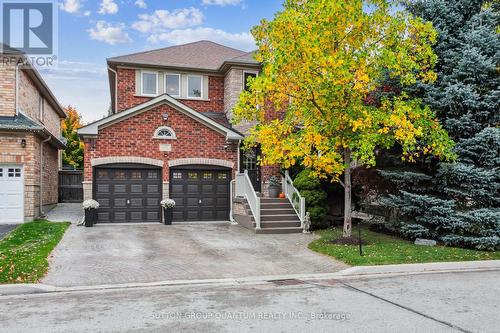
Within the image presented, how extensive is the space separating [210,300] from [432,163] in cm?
987

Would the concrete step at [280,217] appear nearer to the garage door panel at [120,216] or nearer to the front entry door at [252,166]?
the front entry door at [252,166]

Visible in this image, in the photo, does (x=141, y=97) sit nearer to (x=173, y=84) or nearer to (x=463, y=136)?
(x=173, y=84)

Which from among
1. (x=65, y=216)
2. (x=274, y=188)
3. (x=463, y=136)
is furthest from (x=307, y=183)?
(x=65, y=216)

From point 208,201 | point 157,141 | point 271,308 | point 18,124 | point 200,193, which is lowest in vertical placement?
point 271,308

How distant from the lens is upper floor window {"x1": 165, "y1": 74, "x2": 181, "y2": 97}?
21.0m

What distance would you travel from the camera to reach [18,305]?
7082 millimetres

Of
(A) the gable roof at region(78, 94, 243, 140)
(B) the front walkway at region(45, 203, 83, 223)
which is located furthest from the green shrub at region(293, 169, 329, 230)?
(B) the front walkway at region(45, 203, 83, 223)

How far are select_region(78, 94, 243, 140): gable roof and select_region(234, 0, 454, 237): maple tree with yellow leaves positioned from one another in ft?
17.7

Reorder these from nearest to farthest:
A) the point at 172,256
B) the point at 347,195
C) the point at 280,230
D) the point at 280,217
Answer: the point at 172,256 → the point at 347,195 → the point at 280,230 → the point at 280,217

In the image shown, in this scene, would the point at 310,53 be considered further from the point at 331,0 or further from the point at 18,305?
the point at 18,305

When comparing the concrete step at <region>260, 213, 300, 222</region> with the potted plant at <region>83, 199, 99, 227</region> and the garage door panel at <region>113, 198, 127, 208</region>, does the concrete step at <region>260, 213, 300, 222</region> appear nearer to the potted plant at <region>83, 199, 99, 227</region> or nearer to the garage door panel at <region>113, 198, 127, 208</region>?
the garage door panel at <region>113, 198, 127, 208</region>

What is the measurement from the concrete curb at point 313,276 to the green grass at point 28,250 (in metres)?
0.42

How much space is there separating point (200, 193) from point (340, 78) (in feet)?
30.6

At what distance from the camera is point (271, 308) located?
692cm
